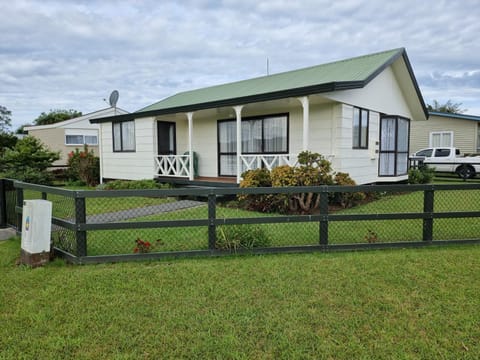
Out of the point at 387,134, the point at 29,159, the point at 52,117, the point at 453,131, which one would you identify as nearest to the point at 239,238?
the point at 387,134

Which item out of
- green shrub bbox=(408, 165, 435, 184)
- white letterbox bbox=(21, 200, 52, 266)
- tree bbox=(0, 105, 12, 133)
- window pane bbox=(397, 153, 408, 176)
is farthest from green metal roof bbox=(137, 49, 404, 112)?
tree bbox=(0, 105, 12, 133)

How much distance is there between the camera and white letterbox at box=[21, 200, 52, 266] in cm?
445

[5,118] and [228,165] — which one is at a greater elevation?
[5,118]

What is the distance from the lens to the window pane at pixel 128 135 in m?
14.3

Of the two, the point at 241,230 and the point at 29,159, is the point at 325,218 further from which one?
the point at 29,159

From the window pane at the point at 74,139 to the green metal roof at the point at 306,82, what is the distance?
10163 millimetres

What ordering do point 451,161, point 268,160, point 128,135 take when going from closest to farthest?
point 268,160 → point 128,135 → point 451,161

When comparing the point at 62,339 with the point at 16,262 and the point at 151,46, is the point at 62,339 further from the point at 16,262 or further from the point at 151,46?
the point at 151,46

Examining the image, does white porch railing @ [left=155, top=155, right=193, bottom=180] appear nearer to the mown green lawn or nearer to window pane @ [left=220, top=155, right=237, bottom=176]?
window pane @ [left=220, top=155, right=237, bottom=176]

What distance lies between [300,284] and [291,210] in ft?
14.7

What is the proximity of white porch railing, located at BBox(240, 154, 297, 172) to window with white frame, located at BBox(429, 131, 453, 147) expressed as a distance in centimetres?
1540

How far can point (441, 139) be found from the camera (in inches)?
830

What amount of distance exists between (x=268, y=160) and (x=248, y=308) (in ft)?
25.0

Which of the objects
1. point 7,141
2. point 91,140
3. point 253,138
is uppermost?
point 7,141
